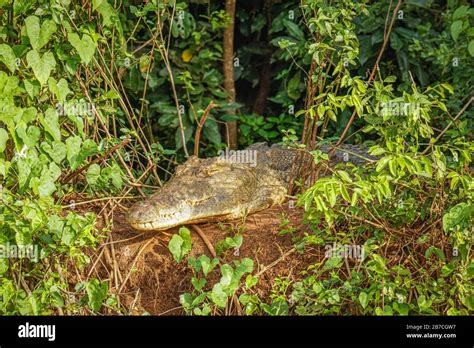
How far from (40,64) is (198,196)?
1.40m

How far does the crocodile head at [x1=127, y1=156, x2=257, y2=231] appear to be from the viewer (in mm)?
5566

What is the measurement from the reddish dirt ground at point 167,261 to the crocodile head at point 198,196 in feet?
0.47

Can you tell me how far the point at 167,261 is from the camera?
220 inches

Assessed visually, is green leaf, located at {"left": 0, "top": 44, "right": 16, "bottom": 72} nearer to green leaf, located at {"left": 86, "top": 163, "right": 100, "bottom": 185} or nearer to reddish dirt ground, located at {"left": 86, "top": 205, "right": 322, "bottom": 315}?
green leaf, located at {"left": 86, "top": 163, "right": 100, "bottom": 185}

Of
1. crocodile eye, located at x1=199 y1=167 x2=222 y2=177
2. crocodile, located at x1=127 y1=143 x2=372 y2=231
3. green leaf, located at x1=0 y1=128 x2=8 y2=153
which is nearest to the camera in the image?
green leaf, located at x1=0 y1=128 x2=8 y2=153

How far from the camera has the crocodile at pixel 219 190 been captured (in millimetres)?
5609

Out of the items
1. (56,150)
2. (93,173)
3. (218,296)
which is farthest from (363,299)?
(56,150)

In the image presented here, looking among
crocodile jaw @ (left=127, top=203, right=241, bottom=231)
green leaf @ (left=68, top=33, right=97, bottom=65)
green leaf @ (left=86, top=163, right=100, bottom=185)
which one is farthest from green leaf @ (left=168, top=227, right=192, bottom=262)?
green leaf @ (left=68, top=33, right=97, bottom=65)

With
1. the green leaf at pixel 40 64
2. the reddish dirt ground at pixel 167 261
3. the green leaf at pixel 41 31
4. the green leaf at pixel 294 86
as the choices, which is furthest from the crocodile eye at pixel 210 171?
the green leaf at pixel 294 86

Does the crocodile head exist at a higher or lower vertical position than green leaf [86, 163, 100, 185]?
lower

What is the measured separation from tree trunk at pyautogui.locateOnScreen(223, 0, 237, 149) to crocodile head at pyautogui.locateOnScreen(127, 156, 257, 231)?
1.54 metres

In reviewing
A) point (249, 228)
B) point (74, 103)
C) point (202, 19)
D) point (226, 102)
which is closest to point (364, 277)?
point (249, 228)

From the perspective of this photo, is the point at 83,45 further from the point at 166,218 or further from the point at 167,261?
the point at 167,261

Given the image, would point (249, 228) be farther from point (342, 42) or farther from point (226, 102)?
point (226, 102)
